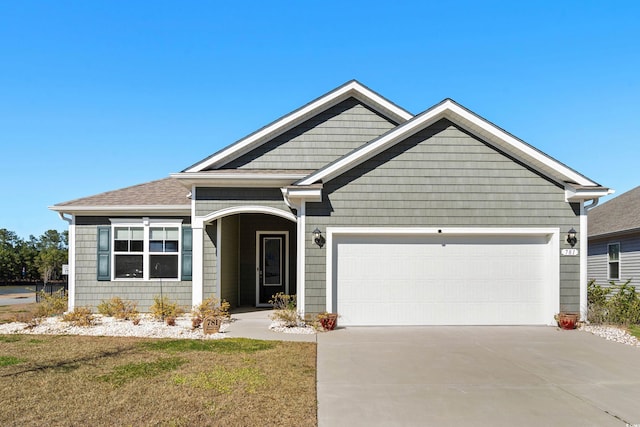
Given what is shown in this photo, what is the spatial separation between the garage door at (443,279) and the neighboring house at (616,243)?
23.2 feet

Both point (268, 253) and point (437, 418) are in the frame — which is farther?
point (268, 253)

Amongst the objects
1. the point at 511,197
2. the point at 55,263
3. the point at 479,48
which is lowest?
the point at 55,263

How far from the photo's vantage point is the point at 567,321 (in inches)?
420

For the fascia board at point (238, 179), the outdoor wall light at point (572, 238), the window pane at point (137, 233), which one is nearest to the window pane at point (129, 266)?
the window pane at point (137, 233)

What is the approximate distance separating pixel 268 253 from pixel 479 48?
9513 millimetres

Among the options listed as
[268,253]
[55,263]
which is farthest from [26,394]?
[55,263]

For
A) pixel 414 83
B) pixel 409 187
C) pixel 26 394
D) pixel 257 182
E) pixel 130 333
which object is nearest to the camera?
pixel 26 394

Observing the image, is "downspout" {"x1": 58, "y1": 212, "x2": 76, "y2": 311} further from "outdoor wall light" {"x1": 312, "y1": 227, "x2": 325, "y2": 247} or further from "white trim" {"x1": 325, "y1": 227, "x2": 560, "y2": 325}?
"white trim" {"x1": 325, "y1": 227, "x2": 560, "y2": 325}

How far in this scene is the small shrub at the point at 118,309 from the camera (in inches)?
470

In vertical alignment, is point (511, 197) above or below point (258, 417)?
above

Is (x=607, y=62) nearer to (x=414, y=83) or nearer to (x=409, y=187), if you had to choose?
(x=414, y=83)

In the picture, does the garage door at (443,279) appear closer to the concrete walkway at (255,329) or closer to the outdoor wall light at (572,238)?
the outdoor wall light at (572,238)

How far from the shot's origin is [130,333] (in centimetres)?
1027

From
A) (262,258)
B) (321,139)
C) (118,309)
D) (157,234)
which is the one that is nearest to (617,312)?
(321,139)
